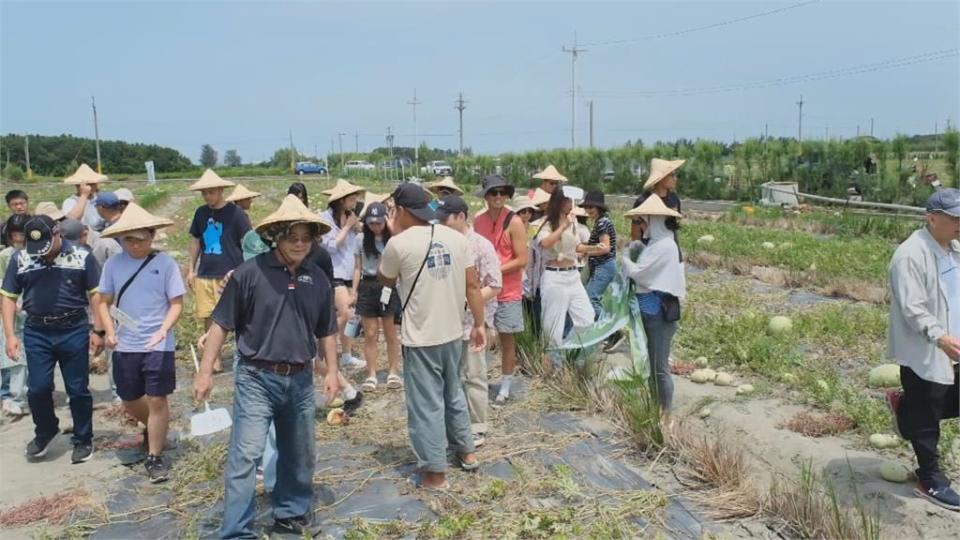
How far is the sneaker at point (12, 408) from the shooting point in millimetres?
6293

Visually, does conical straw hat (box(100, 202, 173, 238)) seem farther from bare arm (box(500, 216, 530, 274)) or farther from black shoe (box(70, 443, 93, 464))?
bare arm (box(500, 216, 530, 274))

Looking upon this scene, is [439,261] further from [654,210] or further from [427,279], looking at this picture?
[654,210]

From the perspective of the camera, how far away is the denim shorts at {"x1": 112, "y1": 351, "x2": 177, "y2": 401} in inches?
193

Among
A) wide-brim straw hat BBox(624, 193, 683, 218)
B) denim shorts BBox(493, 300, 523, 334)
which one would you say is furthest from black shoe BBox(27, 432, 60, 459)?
wide-brim straw hat BBox(624, 193, 683, 218)

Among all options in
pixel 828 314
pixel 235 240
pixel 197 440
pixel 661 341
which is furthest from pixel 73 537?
pixel 828 314

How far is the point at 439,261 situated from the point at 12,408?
14.0 ft

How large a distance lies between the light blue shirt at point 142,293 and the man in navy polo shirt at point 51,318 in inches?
23.3

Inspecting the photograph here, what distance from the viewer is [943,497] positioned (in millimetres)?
4277

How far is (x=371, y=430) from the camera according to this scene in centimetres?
570

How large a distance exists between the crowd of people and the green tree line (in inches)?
2544

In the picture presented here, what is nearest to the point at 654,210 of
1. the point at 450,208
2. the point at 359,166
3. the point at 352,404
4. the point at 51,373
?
the point at 450,208

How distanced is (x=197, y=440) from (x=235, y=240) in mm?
2057

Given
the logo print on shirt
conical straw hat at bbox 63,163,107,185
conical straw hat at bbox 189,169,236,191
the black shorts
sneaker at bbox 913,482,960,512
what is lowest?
sneaker at bbox 913,482,960,512

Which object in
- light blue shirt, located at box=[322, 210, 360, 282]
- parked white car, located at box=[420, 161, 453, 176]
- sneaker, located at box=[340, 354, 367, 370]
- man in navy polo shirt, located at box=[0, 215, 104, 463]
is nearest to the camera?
man in navy polo shirt, located at box=[0, 215, 104, 463]
